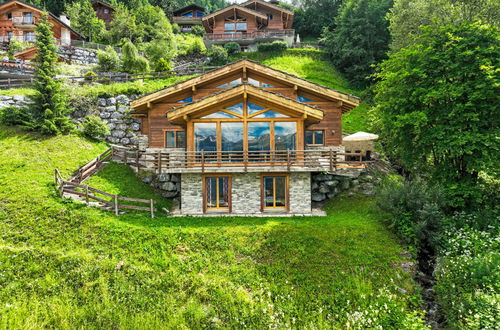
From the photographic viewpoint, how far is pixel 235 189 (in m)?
16.2

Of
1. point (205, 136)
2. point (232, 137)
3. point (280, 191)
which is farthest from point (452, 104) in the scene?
point (205, 136)

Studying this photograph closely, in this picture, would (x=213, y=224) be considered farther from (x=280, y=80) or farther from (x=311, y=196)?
(x=280, y=80)

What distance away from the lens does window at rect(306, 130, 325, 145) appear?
66.8 feet

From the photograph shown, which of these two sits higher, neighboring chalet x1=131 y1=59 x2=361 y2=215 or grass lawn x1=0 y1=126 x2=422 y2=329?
neighboring chalet x1=131 y1=59 x2=361 y2=215

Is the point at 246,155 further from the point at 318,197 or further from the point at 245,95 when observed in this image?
the point at 318,197

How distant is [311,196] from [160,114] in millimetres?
10867

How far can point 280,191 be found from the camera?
648 inches

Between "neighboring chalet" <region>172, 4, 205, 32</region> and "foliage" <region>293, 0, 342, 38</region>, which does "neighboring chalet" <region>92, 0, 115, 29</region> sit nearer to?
"neighboring chalet" <region>172, 4, 205, 32</region>

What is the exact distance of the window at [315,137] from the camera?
2038cm

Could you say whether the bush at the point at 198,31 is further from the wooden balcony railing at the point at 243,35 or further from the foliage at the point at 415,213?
the foliage at the point at 415,213

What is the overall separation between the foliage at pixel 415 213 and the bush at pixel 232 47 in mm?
35594

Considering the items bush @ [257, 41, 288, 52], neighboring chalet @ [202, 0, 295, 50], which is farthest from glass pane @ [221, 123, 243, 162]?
neighboring chalet @ [202, 0, 295, 50]

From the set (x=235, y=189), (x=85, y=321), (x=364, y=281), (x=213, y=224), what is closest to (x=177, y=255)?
(x=213, y=224)

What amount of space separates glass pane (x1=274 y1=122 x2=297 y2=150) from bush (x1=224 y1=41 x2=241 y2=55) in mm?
31580
